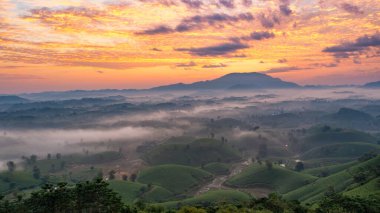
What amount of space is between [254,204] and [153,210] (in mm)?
43688

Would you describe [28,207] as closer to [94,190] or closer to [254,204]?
[94,190]

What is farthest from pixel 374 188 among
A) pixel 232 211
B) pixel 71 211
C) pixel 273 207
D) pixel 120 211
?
pixel 71 211

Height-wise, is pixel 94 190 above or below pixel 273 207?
above

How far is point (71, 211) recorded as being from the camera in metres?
112

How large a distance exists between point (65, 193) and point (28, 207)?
1323 centimetres

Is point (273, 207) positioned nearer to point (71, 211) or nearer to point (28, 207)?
point (71, 211)

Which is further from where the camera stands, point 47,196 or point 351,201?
point 351,201

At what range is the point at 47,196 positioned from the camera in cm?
10406

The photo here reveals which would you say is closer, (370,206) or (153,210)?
(370,206)

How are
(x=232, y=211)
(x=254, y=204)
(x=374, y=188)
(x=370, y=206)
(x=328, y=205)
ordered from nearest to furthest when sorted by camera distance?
1. (x=232, y=211)
2. (x=370, y=206)
3. (x=328, y=205)
4. (x=254, y=204)
5. (x=374, y=188)

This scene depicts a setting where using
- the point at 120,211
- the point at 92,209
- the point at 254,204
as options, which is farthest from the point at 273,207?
the point at 92,209

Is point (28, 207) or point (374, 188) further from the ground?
point (28, 207)

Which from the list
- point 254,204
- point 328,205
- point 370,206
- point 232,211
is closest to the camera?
point 232,211

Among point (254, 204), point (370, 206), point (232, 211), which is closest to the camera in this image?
point (232, 211)
